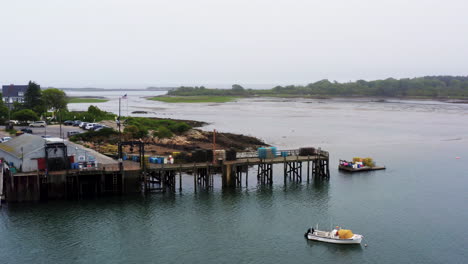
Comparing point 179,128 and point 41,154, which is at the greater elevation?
point 41,154

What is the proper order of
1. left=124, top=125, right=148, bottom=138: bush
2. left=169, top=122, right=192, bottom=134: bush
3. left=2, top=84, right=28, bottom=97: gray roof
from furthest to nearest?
left=2, top=84, right=28, bottom=97: gray roof → left=169, top=122, right=192, bottom=134: bush → left=124, top=125, right=148, bottom=138: bush

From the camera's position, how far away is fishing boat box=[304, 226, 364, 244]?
132 ft

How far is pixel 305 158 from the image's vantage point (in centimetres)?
5981

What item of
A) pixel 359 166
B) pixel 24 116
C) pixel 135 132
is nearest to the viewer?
pixel 359 166

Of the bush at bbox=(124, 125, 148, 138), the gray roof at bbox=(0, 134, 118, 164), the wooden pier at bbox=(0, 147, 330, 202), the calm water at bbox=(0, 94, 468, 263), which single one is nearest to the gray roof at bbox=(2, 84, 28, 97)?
the bush at bbox=(124, 125, 148, 138)

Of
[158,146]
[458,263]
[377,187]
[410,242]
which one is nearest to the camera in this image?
[458,263]

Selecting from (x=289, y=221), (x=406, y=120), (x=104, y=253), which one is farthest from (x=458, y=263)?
(x=406, y=120)

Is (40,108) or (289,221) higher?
(40,108)

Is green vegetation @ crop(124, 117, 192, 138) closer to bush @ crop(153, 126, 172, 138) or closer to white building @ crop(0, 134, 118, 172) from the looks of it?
bush @ crop(153, 126, 172, 138)

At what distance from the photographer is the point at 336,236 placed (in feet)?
134

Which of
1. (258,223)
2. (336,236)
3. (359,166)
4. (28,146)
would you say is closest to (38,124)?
(28,146)

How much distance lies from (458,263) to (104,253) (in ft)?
88.9

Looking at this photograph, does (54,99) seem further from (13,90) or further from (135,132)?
(135,132)

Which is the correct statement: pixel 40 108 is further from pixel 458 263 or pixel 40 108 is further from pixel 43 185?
pixel 458 263
